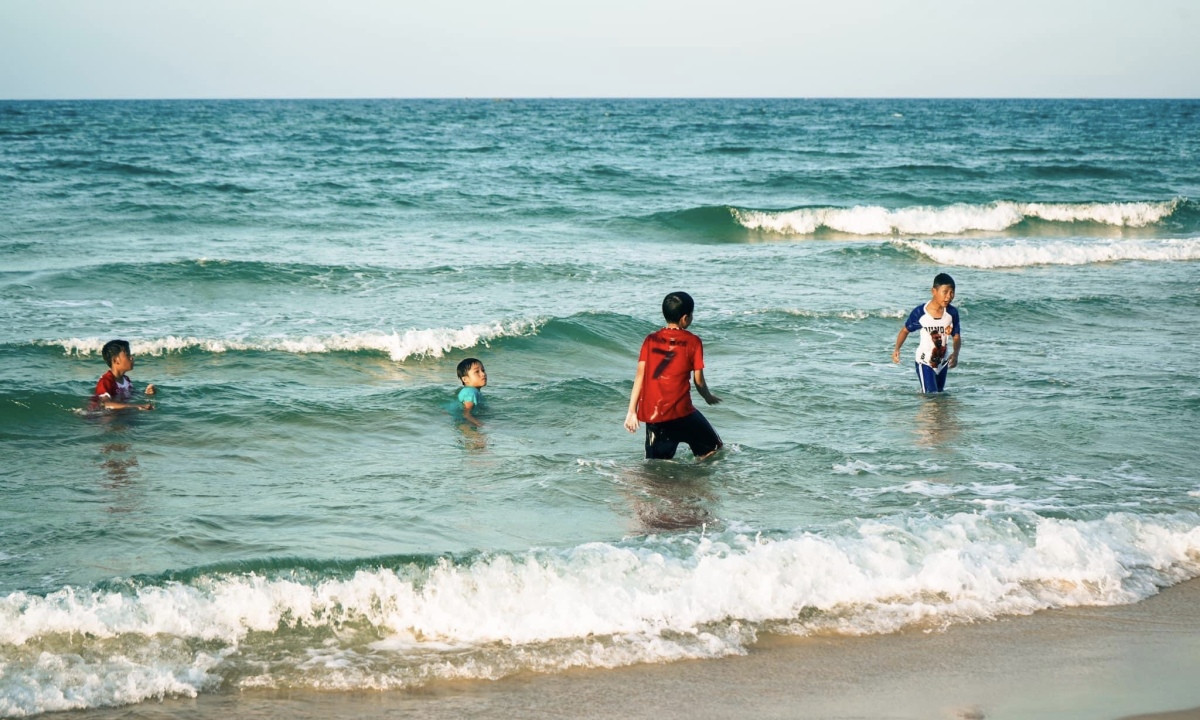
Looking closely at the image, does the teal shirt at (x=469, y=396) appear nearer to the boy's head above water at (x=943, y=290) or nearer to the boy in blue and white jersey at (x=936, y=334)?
the boy in blue and white jersey at (x=936, y=334)

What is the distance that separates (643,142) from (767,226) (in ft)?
71.7

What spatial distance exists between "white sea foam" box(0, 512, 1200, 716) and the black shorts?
1.30 meters

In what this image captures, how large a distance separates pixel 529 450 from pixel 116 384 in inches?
145

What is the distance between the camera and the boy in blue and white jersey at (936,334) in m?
9.25

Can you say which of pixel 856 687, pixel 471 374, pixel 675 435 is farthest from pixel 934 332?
pixel 856 687

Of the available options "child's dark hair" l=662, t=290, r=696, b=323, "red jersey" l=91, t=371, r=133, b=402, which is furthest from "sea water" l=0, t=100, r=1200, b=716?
"child's dark hair" l=662, t=290, r=696, b=323

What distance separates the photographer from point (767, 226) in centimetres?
2361

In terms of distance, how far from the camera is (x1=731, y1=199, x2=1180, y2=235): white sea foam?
2387 centimetres

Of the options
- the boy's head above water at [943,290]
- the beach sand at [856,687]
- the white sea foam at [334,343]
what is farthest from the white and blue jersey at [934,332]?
the white sea foam at [334,343]

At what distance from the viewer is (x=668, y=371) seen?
283 inches

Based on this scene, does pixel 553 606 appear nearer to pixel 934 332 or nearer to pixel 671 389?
pixel 671 389

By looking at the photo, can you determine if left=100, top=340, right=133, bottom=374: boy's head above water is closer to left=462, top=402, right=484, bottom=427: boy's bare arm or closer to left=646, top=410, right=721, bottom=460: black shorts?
left=462, top=402, right=484, bottom=427: boy's bare arm

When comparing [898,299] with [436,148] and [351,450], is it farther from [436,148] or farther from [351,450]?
[436,148]

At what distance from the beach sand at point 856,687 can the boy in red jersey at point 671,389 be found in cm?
235
